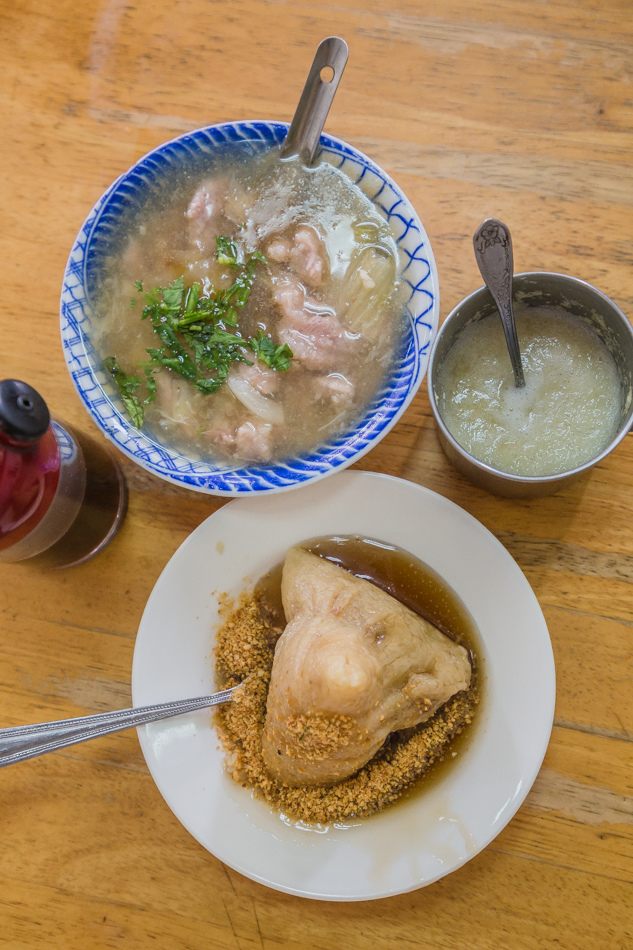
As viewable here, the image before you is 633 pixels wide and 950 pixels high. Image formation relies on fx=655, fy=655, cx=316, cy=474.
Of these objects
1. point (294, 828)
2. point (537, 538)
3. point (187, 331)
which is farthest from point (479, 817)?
point (187, 331)

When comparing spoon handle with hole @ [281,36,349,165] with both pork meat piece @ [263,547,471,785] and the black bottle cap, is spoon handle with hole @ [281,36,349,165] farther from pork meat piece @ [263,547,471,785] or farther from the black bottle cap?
pork meat piece @ [263,547,471,785]

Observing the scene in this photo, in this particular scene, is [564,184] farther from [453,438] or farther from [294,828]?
[294,828]

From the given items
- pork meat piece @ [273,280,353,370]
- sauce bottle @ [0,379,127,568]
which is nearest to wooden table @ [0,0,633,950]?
sauce bottle @ [0,379,127,568]

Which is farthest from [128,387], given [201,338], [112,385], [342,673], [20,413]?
[342,673]

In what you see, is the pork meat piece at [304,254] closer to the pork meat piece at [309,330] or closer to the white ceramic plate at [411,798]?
the pork meat piece at [309,330]

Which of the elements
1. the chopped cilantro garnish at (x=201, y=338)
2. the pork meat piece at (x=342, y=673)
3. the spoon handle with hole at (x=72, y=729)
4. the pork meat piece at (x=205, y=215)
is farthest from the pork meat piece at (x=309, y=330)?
the spoon handle with hole at (x=72, y=729)
